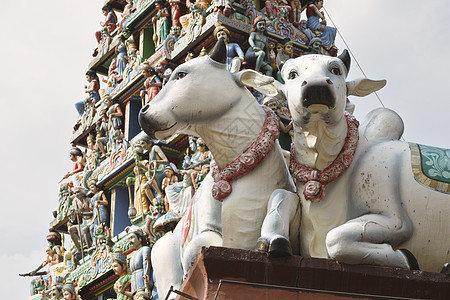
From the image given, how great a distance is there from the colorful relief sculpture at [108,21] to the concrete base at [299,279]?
15057 mm

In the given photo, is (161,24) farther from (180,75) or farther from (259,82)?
(259,82)

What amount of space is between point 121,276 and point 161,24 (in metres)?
5.02

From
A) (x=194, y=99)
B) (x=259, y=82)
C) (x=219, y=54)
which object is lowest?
(x=194, y=99)

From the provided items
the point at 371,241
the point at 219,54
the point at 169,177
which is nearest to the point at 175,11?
the point at 169,177

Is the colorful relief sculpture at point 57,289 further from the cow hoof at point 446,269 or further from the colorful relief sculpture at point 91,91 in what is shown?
the cow hoof at point 446,269

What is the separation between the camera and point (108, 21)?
1938 centimetres

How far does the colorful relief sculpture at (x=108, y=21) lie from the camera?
A: 63.1ft

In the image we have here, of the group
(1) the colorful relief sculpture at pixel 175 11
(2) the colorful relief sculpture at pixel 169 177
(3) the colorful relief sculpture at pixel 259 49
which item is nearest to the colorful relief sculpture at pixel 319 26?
(3) the colorful relief sculpture at pixel 259 49

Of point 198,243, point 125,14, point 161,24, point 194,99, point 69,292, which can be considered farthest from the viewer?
point 125,14

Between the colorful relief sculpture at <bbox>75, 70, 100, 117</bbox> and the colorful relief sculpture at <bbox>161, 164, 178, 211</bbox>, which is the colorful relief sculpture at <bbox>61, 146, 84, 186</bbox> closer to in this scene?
the colorful relief sculpture at <bbox>75, 70, 100, 117</bbox>

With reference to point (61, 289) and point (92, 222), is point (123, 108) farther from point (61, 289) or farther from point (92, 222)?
point (61, 289)

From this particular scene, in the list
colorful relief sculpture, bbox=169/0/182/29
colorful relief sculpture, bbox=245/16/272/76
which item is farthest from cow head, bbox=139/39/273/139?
colorful relief sculpture, bbox=169/0/182/29

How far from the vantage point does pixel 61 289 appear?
1650cm

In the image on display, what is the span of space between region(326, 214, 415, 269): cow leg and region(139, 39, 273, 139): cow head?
3.89 feet
